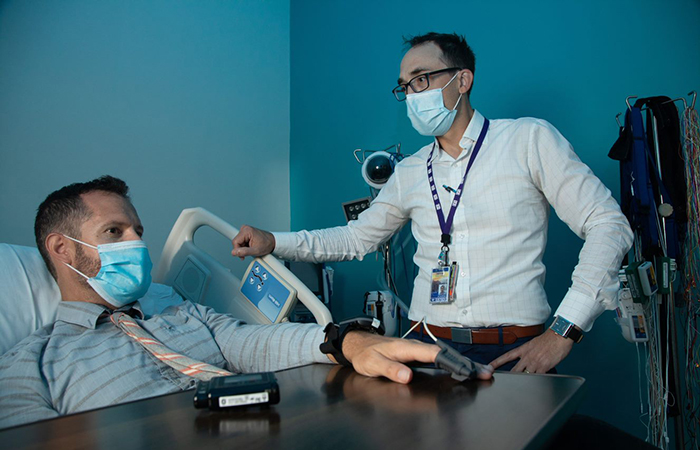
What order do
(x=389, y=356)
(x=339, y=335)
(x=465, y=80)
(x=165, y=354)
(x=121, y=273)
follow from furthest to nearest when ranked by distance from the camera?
(x=465, y=80) → (x=121, y=273) → (x=165, y=354) → (x=339, y=335) → (x=389, y=356)

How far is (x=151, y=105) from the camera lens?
2967mm

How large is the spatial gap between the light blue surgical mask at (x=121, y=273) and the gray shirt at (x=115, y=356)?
5 centimetres

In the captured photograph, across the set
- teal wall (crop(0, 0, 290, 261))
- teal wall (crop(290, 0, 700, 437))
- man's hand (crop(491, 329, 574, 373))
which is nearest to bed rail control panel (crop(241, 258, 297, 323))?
man's hand (crop(491, 329, 574, 373))

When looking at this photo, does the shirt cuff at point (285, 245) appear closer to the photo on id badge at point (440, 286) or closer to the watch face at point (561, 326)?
the photo on id badge at point (440, 286)

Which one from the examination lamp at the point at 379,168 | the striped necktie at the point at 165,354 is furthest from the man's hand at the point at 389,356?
the examination lamp at the point at 379,168

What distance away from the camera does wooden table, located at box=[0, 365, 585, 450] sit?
59 centimetres

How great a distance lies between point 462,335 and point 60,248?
4.46ft

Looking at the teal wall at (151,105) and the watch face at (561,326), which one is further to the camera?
the teal wall at (151,105)

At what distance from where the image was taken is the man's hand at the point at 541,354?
1.42 meters

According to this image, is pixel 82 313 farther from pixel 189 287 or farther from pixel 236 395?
pixel 236 395

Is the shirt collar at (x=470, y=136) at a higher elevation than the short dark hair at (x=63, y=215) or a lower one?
higher

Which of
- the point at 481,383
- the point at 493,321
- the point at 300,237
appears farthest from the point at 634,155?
the point at 481,383

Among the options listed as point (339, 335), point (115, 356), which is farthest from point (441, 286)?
point (115, 356)

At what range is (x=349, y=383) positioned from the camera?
0.89 metres
